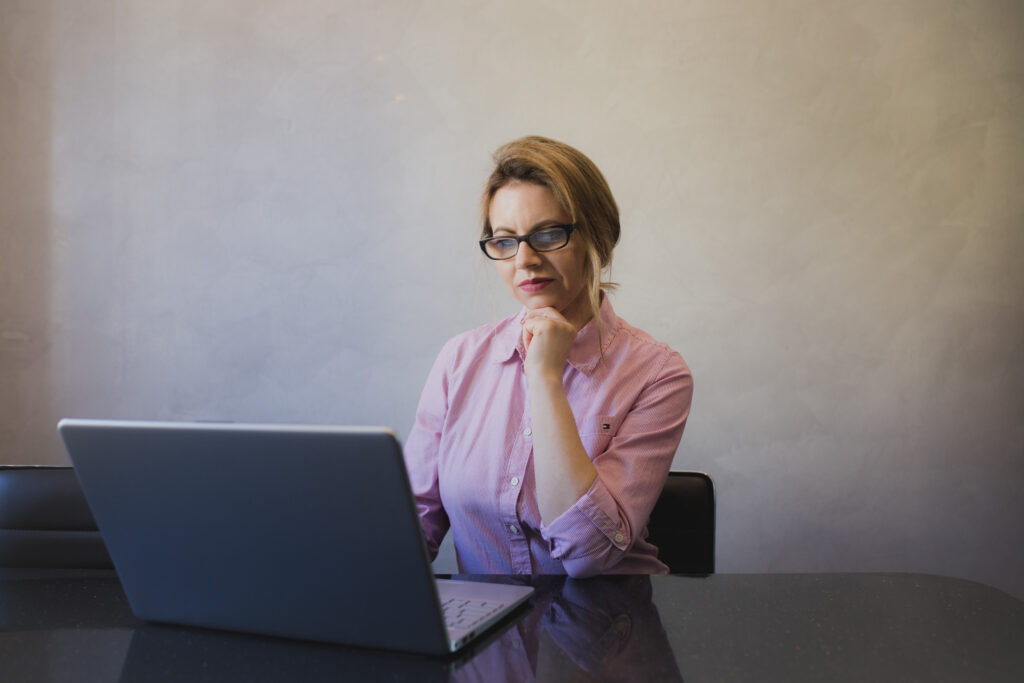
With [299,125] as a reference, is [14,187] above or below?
below

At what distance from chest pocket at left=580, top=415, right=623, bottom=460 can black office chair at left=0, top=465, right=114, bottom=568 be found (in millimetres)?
776

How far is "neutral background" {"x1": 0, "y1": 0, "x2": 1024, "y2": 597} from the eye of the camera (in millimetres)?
2133

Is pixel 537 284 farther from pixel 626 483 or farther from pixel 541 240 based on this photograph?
pixel 626 483

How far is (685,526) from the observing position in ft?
4.75

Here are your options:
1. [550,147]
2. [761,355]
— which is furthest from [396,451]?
[761,355]

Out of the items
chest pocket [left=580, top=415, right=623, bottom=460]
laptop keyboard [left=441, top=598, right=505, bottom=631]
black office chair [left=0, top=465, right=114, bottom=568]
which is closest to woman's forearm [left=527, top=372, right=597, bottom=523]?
chest pocket [left=580, top=415, right=623, bottom=460]

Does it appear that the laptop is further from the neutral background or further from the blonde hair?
the neutral background

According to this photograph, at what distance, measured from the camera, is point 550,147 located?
55.2 inches

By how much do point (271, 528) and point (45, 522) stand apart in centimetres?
83

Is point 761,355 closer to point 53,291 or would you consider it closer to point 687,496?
point 687,496

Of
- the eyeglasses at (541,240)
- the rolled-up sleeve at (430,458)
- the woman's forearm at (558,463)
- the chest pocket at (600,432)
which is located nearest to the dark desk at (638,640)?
the woman's forearm at (558,463)

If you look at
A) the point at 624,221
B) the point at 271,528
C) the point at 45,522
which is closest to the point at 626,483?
the point at 271,528

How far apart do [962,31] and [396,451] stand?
213 centimetres

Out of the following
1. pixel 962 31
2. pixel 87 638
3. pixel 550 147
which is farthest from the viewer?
pixel 962 31
